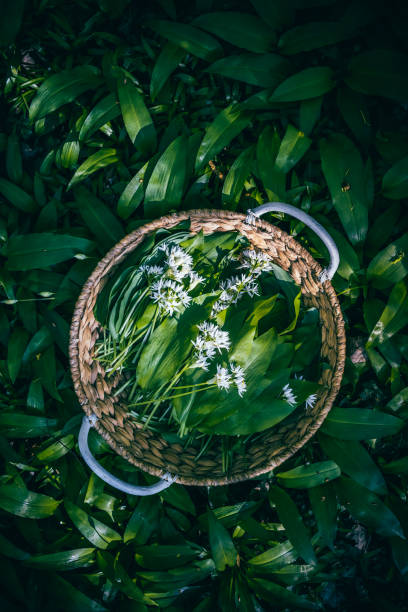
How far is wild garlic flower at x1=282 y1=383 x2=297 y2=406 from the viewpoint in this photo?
3.59 ft

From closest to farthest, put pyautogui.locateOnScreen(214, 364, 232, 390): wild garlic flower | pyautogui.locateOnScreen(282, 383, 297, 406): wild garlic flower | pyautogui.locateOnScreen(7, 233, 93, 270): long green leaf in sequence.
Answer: pyautogui.locateOnScreen(214, 364, 232, 390): wild garlic flower → pyautogui.locateOnScreen(282, 383, 297, 406): wild garlic flower → pyautogui.locateOnScreen(7, 233, 93, 270): long green leaf

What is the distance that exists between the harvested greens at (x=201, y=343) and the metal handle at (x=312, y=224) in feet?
0.30

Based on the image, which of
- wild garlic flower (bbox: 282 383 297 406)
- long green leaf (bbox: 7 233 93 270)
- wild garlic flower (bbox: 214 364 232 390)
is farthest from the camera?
long green leaf (bbox: 7 233 93 270)

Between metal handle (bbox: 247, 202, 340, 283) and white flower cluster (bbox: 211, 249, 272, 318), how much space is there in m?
0.12

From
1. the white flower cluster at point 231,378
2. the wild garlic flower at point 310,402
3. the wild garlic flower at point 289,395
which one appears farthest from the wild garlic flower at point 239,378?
the wild garlic flower at point 310,402

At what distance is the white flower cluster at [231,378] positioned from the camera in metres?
0.97

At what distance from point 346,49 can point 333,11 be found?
110 millimetres

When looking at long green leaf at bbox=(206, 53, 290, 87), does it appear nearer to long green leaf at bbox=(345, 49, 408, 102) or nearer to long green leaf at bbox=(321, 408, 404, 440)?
long green leaf at bbox=(345, 49, 408, 102)

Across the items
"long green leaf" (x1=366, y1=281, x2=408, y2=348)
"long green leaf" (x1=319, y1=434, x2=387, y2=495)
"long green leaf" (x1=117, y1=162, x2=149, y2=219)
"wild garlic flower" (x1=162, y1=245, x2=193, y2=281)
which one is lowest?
"long green leaf" (x1=319, y1=434, x2=387, y2=495)

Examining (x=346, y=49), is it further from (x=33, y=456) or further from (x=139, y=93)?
(x=33, y=456)

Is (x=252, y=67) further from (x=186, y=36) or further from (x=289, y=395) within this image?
(x=289, y=395)

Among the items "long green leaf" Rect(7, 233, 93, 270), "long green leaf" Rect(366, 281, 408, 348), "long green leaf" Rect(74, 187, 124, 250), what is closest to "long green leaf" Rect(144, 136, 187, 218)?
"long green leaf" Rect(74, 187, 124, 250)

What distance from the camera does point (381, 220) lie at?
1.24m

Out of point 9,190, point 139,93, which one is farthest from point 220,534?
point 139,93
